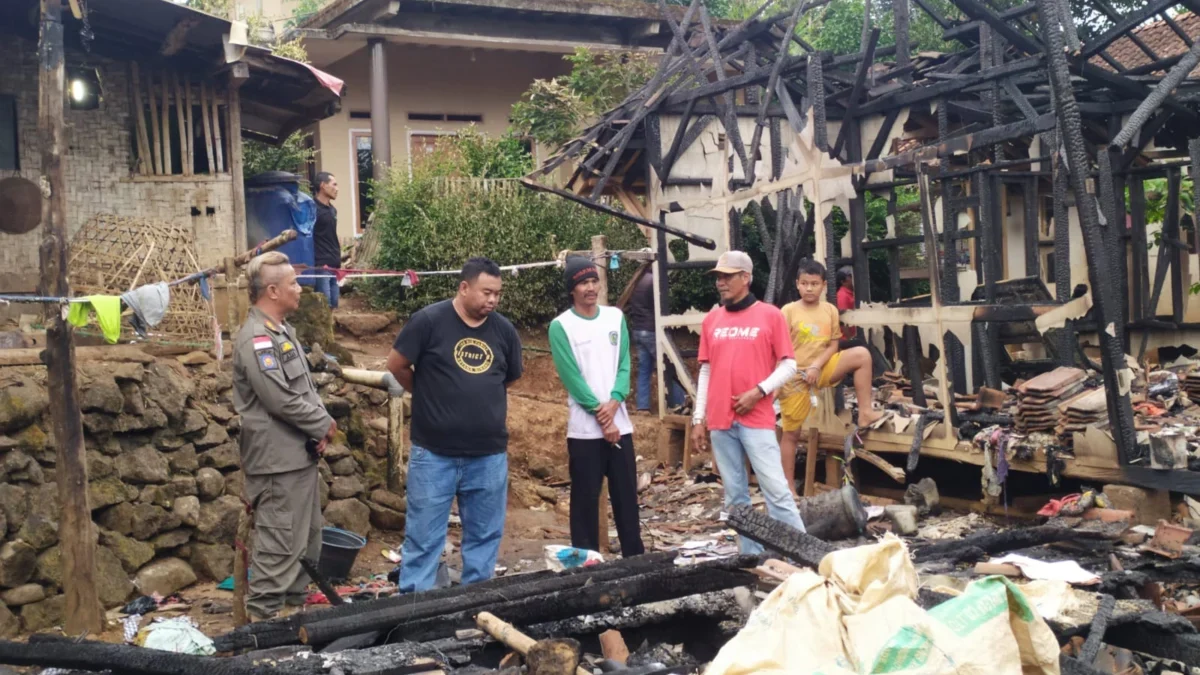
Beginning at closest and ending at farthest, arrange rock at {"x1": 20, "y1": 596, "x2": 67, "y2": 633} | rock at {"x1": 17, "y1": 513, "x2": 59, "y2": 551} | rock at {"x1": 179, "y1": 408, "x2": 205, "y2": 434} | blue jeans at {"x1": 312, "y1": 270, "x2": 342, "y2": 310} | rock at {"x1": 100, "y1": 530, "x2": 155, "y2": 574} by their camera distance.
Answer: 1. rock at {"x1": 20, "y1": 596, "x2": 67, "y2": 633}
2. rock at {"x1": 17, "y1": 513, "x2": 59, "y2": 551}
3. rock at {"x1": 100, "y1": 530, "x2": 155, "y2": 574}
4. rock at {"x1": 179, "y1": 408, "x2": 205, "y2": 434}
5. blue jeans at {"x1": 312, "y1": 270, "x2": 342, "y2": 310}

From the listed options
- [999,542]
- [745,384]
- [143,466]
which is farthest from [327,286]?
[999,542]

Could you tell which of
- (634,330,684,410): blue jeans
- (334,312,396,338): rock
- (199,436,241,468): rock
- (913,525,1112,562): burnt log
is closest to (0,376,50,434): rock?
(199,436,241,468): rock

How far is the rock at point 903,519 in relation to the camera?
27.5ft

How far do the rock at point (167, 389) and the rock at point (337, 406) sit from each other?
1.23 m

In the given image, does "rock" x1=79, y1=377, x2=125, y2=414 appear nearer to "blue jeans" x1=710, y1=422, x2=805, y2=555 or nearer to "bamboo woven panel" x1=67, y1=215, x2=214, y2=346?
"bamboo woven panel" x1=67, y1=215, x2=214, y2=346

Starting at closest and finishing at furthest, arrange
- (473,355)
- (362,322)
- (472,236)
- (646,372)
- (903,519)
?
(473,355) < (903,519) < (646,372) < (362,322) < (472,236)

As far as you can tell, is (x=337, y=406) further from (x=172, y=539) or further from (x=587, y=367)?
(x=587, y=367)

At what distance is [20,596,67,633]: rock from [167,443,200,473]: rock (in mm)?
1288

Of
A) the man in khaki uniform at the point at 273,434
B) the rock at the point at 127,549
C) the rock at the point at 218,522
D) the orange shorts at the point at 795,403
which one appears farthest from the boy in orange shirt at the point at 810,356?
the rock at the point at 127,549

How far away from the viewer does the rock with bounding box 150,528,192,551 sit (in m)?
7.97

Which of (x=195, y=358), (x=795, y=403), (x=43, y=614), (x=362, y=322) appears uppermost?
(x=362, y=322)

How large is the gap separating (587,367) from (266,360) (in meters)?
1.90

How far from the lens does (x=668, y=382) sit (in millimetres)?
12641

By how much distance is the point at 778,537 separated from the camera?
18.1 feet
